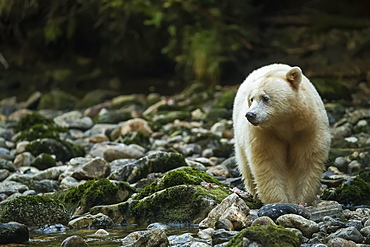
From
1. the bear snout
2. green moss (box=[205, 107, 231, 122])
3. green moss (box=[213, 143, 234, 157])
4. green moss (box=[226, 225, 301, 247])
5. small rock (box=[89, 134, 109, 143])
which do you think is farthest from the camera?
green moss (box=[205, 107, 231, 122])

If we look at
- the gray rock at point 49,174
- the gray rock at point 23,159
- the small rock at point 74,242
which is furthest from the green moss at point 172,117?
the small rock at point 74,242

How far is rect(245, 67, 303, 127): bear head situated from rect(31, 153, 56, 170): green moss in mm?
3664

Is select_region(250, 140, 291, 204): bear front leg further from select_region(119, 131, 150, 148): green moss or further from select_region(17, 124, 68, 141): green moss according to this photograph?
select_region(17, 124, 68, 141): green moss

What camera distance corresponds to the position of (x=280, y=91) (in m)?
Result: 5.20

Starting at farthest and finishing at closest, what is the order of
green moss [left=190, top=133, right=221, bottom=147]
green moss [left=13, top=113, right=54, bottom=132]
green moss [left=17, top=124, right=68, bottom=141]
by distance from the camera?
green moss [left=13, top=113, right=54, bottom=132] < green moss [left=17, top=124, right=68, bottom=141] < green moss [left=190, top=133, right=221, bottom=147]

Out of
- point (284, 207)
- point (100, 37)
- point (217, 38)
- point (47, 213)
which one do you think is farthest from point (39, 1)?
point (284, 207)

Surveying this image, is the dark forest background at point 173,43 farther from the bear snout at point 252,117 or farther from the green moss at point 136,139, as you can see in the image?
the bear snout at point 252,117

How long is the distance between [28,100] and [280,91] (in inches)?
464

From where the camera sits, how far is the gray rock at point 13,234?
4.50 m

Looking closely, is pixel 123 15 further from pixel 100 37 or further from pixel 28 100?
pixel 28 100

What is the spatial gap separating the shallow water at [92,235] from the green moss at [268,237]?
0.86 m

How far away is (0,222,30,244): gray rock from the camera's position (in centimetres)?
450

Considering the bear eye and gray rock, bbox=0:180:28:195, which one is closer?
the bear eye

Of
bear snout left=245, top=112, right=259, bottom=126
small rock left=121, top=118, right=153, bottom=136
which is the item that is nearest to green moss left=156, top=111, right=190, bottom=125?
small rock left=121, top=118, right=153, bottom=136
